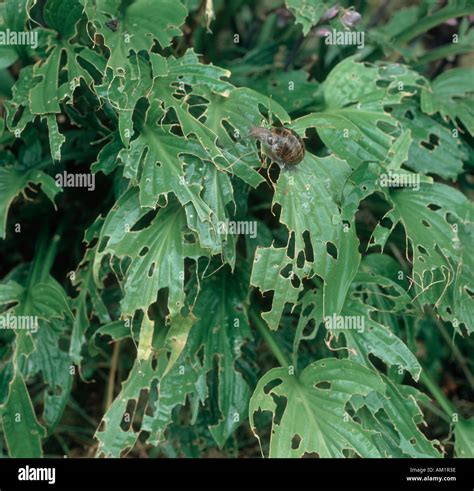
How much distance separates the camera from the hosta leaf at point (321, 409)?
1.53m

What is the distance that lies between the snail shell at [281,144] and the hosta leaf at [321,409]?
1.35 ft

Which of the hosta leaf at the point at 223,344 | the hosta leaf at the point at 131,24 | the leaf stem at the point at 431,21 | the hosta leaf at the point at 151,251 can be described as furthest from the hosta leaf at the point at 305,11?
the hosta leaf at the point at 223,344

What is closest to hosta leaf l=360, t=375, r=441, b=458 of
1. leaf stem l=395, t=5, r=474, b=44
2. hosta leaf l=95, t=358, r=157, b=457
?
hosta leaf l=95, t=358, r=157, b=457

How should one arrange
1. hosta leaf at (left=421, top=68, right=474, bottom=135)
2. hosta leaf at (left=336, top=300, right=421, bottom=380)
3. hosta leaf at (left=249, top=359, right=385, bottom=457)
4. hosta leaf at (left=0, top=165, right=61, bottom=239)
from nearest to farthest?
hosta leaf at (left=249, top=359, right=385, bottom=457), hosta leaf at (left=336, top=300, right=421, bottom=380), hosta leaf at (left=0, top=165, right=61, bottom=239), hosta leaf at (left=421, top=68, right=474, bottom=135)

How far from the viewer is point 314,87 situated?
1.96 metres

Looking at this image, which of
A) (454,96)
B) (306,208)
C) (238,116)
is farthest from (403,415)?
(454,96)

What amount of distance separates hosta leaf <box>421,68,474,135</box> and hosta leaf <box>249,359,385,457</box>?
2.28 feet

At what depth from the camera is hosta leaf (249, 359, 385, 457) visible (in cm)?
153

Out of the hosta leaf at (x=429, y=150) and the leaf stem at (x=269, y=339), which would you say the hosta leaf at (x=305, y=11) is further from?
the leaf stem at (x=269, y=339)

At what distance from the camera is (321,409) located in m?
1.57

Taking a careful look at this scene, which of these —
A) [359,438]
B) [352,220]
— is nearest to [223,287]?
[352,220]

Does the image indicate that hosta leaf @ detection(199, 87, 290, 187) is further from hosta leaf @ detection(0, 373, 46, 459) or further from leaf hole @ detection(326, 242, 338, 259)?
hosta leaf @ detection(0, 373, 46, 459)

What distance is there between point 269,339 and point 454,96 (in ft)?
2.60
